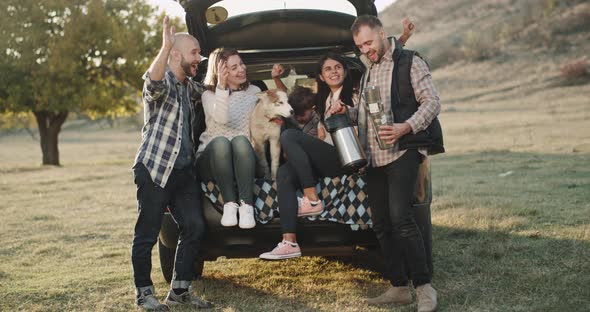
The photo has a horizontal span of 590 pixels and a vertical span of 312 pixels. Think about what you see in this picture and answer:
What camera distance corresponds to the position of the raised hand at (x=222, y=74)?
4.94 m

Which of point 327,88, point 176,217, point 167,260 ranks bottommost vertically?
point 167,260

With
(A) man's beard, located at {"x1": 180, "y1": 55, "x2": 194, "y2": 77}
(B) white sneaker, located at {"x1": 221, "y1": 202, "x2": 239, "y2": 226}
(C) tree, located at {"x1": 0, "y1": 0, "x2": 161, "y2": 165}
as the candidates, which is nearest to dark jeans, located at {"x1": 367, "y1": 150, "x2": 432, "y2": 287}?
(B) white sneaker, located at {"x1": 221, "y1": 202, "x2": 239, "y2": 226}

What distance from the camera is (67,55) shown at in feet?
78.1

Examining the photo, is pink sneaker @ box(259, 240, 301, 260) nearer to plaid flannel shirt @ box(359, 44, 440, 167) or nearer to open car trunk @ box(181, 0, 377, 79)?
plaid flannel shirt @ box(359, 44, 440, 167)

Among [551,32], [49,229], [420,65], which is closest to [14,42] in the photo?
[49,229]

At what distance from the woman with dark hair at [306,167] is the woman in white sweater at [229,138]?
23cm

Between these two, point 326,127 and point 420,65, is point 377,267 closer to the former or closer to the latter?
point 326,127

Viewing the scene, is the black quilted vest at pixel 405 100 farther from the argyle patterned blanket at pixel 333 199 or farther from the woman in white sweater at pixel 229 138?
the woman in white sweater at pixel 229 138

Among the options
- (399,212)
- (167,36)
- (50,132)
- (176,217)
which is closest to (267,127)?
(176,217)

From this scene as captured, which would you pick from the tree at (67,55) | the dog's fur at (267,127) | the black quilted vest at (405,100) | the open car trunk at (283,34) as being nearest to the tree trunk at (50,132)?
the tree at (67,55)

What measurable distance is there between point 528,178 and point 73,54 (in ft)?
58.1

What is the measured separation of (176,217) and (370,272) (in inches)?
72.1

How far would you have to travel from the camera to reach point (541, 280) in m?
5.05

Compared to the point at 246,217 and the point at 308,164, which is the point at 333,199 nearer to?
the point at 308,164
